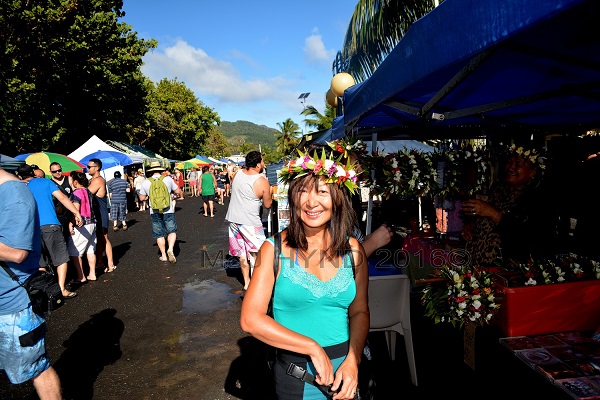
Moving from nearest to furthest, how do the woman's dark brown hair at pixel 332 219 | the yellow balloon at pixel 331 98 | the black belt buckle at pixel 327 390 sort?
the black belt buckle at pixel 327 390 < the woman's dark brown hair at pixel 332 219 < the yellow balloon at pixel 331 98

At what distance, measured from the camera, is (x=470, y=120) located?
4781 mm

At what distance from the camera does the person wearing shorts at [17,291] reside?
235 cm

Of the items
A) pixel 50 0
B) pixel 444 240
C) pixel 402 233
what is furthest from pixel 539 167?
pixel 50 0

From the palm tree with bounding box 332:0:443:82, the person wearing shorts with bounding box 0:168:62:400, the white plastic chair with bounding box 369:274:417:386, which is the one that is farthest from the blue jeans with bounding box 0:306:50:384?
the palm tree with bounding box 332:0:443:82

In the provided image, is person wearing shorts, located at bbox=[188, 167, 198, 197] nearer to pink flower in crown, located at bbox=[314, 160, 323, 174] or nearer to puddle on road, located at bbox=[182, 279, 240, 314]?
puddle on road, located at bbox=[182, 279, 240, 314]

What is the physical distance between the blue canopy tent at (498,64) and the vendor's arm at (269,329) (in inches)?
58.0

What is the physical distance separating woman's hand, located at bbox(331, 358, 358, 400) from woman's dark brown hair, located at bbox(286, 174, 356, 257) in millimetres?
565

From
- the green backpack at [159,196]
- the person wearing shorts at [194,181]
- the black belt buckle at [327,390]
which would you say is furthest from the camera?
the person wearing shorts at [194,181]

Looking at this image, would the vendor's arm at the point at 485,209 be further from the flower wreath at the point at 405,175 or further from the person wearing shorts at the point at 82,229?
the person wearing shorts at the point at 82,229

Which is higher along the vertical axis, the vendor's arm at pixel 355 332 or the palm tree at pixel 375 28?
the palm tree at pixel 375 28

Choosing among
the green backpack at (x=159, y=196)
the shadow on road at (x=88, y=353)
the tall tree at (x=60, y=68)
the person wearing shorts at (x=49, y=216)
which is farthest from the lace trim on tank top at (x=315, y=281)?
the tall tree at (x=60, y=68)

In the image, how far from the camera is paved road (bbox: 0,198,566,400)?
122 inches

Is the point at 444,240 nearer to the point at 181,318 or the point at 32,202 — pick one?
the point at 181,318

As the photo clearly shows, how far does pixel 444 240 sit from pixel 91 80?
888 inches
